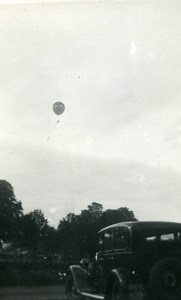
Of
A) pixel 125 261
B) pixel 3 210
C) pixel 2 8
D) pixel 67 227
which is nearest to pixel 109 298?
pixel 125 261

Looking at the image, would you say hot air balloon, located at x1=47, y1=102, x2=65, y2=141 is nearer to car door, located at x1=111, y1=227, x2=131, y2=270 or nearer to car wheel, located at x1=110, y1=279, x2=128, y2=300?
car door, located at x1=111, y1=227, x2=131, y2=270

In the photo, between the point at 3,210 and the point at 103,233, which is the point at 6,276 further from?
the point at 3,210

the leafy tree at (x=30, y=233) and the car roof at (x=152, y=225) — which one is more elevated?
the leafy tree at (x=30, y=233)

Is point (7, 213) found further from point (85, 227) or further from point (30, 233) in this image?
point (85, 227)

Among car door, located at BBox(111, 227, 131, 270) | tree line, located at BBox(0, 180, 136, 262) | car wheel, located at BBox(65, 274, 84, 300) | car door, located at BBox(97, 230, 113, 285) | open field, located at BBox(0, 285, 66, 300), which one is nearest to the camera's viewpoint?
car door, located at BBox(111, 227, 131, 270)

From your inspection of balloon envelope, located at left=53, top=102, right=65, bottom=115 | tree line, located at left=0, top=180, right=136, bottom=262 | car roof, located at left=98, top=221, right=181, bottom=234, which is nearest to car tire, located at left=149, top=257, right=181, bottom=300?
car roof, located at left=98, top=221, right=181, bottom=234

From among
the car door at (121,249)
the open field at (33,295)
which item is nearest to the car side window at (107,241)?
the car door at (121,249)

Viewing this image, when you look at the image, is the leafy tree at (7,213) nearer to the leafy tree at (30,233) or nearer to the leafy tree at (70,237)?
the leafy tree at (30,233)
